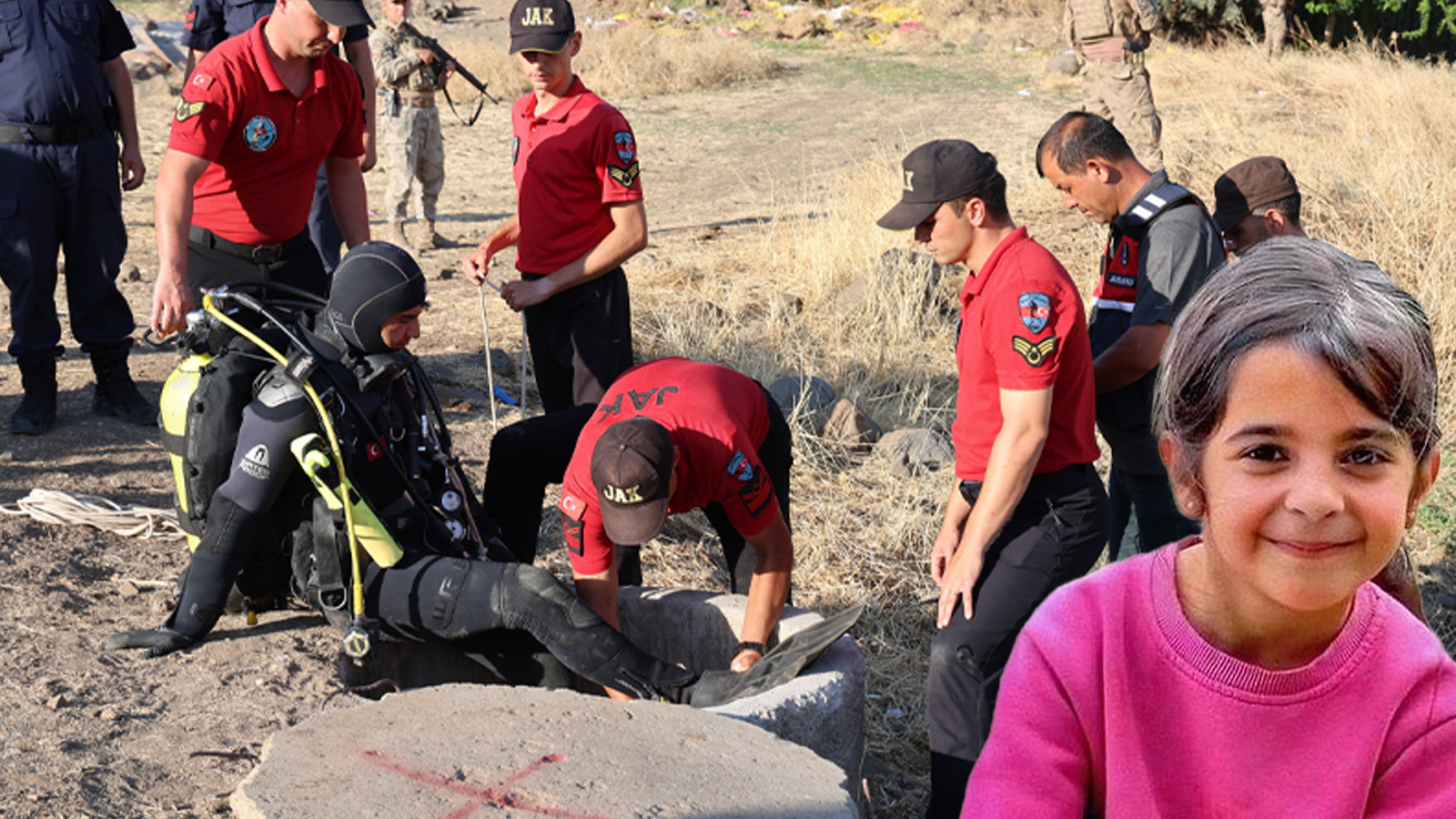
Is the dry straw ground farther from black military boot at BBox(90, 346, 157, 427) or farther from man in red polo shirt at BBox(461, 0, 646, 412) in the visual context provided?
black military boot at BBox(90, 346, 157, 427)

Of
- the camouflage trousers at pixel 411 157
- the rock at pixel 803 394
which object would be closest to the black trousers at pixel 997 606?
the rock at pixel 803 394

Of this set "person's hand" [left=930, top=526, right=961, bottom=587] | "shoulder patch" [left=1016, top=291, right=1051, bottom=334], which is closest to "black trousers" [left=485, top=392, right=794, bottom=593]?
"person's hand" [left=930, top=526, right=961, bottom=587]

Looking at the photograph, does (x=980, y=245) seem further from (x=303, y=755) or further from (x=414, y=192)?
(x=414, y=192)

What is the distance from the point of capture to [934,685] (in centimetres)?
320

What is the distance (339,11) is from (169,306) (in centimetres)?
108

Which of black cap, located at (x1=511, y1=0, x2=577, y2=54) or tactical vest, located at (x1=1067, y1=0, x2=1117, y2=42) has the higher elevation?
black cap, located at (x1=511, y1=0, x2=577, y2=54)

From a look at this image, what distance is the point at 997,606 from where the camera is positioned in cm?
314

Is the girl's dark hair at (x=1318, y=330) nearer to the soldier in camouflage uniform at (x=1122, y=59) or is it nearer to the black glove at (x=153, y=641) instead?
the black glove at (x=153, y=641)

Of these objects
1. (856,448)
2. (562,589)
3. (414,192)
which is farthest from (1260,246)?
(414,192)

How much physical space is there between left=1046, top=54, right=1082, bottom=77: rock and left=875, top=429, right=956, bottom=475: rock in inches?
539

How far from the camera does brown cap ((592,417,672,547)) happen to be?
323cm

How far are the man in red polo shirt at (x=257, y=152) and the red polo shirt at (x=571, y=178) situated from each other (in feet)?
2.25

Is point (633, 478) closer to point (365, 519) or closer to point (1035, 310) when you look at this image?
point (365, 519)

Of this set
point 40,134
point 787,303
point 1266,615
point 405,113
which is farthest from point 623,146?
point 405,113
